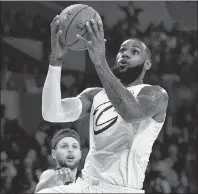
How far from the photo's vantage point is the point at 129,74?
160 inches

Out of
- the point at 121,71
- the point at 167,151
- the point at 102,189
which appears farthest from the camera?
the point at 167,151

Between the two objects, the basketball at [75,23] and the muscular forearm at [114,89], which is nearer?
the muscular forearm at [114,89]

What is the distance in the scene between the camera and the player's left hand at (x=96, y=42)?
3587mm

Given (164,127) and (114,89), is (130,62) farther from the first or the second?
(164,127)

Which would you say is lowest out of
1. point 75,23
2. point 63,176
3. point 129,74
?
point 63,176

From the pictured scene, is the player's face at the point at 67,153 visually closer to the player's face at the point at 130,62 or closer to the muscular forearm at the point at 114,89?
the player's face at the point at 130,62

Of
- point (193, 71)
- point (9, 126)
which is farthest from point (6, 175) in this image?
point (193, 71)

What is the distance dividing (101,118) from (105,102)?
144 millimetres

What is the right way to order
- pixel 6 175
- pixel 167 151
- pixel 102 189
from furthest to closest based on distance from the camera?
pixel 167 151 < pixel 6 175 < pixel 102 189

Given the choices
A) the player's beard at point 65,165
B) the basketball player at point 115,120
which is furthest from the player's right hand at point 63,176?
the player's beard at point 65,165

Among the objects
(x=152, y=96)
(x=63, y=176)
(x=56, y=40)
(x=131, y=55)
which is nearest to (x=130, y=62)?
(x=131, y=55)

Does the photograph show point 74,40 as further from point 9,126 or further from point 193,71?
point 193,71

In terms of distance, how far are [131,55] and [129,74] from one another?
15cm

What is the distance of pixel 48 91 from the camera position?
12.8 feet
